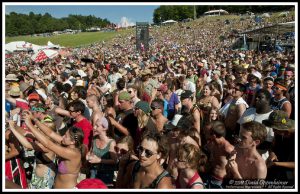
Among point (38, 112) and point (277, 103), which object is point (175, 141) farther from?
point (38, 112)

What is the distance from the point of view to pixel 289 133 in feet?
13.0

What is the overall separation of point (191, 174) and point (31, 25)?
109 m

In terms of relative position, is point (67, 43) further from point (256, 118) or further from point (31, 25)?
point (256, 118)

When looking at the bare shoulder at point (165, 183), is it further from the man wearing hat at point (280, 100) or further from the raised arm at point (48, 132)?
the man wearing hat at point (280, 100)

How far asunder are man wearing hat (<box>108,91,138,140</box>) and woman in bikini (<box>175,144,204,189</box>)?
168 cm

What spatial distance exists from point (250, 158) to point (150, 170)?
1.08 m

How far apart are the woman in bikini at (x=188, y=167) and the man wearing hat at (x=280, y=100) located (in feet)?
8.40

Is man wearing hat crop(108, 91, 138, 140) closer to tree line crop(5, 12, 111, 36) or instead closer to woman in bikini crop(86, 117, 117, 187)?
woman in bikini crop(86, 117, 117, 187)

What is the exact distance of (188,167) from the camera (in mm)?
3475

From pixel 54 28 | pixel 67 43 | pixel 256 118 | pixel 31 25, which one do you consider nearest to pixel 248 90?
pixel 256 118

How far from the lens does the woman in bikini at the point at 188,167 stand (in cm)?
340

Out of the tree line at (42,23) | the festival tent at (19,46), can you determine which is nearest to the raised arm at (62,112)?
the festival tent at (19,46)

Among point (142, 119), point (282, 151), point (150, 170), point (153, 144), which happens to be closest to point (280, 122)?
point (282, 151)

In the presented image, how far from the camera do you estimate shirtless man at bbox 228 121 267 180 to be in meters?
3.67
